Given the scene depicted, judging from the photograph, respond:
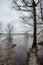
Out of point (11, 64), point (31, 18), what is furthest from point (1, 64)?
point (31, 18)

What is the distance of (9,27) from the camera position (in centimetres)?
6625

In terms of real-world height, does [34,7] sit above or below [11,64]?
above

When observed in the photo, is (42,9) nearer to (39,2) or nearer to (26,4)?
(39,2)

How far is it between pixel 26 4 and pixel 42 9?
2104 mm

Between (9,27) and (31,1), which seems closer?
(31,1)

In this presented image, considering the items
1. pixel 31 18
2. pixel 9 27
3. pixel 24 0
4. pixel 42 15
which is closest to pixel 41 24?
pixel 42 15

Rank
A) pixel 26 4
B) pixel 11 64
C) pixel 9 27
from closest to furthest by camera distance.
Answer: pixel 11 64
pixel 26 4
pixel 9 27

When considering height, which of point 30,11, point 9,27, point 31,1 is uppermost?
point 31,1

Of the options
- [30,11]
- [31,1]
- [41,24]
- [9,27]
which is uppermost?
[31,1]

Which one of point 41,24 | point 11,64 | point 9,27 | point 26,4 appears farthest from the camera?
point 9,27

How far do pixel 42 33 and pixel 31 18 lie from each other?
2557 millimetres

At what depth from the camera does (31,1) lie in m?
18.8

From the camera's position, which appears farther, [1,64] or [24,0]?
[24,0]

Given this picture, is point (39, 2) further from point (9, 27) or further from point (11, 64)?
point (9, 27)
